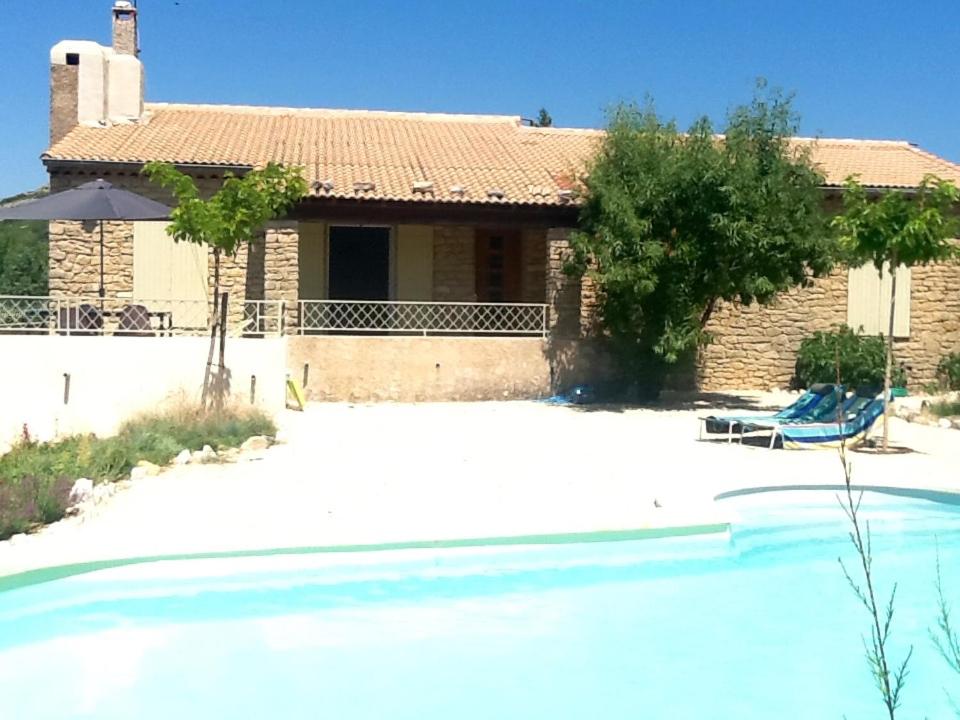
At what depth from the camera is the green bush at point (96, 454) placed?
29.6 feet

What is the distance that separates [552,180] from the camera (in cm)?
1970

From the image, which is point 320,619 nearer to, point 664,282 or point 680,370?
point 664,282

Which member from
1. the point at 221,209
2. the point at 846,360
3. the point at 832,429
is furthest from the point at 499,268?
the point at 832,429

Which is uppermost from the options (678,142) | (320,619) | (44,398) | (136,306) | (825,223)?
(678,142)

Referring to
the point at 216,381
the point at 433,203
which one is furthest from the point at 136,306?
the point at 433,203

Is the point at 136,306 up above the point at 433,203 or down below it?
below

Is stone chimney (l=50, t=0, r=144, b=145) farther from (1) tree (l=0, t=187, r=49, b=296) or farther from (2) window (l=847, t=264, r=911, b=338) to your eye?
(2) window (l=847, t=264, r=911, b=338)

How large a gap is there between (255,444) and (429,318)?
7.26m

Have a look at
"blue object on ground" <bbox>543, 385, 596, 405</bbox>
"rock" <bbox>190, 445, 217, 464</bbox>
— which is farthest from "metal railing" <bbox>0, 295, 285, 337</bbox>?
"blue object on ground" <bbox>543, 385, 596, 405</bbox>

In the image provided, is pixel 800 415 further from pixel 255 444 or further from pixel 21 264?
pixel 21 264

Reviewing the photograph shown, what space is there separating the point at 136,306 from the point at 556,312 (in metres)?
7.24

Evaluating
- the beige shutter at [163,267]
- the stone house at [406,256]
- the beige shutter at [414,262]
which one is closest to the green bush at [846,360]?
the stone house at [406,256]

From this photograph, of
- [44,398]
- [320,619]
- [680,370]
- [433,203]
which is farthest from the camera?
[680,370]

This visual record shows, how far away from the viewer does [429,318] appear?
19.5 m
